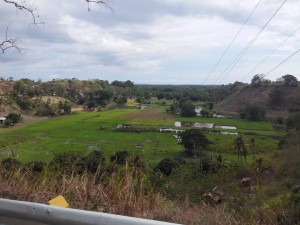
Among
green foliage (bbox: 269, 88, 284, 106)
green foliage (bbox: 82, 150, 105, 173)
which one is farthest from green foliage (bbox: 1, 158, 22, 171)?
green foliage (bbox: 269, 88, 284, 106)

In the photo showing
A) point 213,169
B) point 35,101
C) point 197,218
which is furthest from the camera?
point 35,101

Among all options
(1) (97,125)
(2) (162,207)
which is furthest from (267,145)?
(2) (162,207)

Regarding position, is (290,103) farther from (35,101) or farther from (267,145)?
(35,101)

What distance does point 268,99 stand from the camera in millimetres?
89688

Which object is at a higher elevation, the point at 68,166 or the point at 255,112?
the point at 68,166

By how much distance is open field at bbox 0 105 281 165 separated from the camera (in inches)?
2162

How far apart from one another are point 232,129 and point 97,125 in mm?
28540

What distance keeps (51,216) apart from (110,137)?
66850mm

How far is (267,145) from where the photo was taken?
57.4m

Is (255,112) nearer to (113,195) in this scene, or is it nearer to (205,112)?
(205,112)

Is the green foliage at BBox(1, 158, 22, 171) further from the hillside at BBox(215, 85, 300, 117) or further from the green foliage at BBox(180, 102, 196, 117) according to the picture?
the green foliage at BBox(180, 102, 196, 117)

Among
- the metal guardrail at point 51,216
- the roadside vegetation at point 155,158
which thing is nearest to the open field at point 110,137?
the roadside vegetation at point 155,158

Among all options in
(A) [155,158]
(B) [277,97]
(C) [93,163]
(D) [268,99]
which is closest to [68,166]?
(C) [93,163]

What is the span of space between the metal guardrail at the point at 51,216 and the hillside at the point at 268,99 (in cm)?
8105
